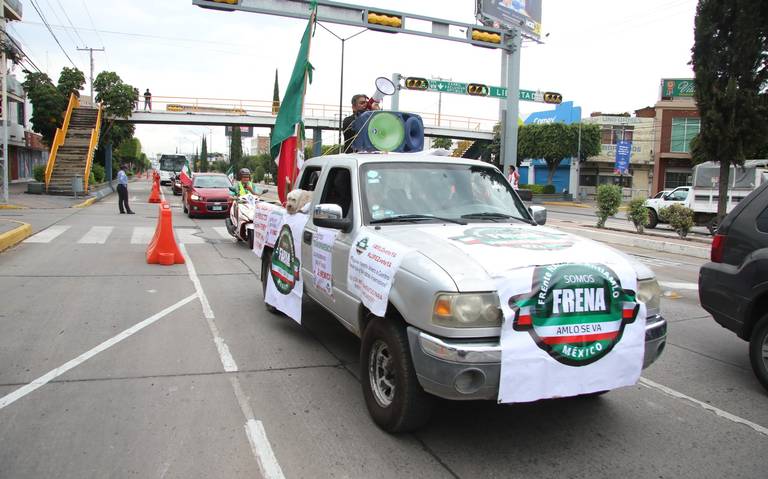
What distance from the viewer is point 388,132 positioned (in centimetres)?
743

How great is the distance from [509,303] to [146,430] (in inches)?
101

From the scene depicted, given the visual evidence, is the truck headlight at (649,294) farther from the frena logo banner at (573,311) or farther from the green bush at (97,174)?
the green bush at (97,174)

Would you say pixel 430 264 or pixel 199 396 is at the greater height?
pixel 430 264

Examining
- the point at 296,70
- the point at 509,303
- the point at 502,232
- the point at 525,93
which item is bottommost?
the point at 509,303

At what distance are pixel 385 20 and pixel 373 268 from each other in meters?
18.1

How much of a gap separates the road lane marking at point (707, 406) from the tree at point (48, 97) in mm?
37249

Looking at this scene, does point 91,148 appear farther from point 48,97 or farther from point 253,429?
point 253,429

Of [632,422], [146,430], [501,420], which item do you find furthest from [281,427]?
[632,422]

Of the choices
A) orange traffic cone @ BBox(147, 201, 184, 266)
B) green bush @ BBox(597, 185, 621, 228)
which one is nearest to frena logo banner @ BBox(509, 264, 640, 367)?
orange traffic cone @ BBox(147, 201, 184, 266)

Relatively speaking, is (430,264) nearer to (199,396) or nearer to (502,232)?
(502,232)

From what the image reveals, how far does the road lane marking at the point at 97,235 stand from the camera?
13216 millimetres

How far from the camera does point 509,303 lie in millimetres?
3270

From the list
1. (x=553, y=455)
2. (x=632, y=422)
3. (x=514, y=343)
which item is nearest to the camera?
(x=514, y=343)

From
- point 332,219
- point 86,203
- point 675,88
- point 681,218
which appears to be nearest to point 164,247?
point 332,219
